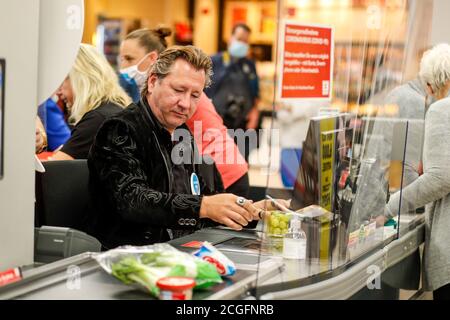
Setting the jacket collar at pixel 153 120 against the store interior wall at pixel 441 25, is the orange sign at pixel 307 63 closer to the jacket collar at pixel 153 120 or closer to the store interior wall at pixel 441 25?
the jacket collar at pixel 153 120

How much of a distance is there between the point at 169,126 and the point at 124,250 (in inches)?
35.9

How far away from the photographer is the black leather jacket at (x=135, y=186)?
2656mm

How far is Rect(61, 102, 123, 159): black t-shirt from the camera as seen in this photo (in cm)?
381

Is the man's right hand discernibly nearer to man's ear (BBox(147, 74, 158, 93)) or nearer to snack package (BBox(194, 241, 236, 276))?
snack package (BBox(194, 241, 236, 276))

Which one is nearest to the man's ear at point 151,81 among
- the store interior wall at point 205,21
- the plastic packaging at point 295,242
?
the plastic packaging at point 295,242

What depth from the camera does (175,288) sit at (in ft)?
6.21

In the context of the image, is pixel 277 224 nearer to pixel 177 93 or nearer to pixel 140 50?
pixel 177 93

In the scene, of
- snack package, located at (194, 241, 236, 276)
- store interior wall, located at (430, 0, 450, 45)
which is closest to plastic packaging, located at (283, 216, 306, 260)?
snack package, located at (194, 241, 236, 276)

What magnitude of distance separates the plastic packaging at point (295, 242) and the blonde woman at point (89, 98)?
164 centimetres

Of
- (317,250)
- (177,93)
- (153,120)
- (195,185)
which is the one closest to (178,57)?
(177,93)

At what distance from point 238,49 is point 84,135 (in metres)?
5.99

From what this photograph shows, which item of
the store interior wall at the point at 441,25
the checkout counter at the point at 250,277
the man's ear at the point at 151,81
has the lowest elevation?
the checkout counter at the point at 250,277

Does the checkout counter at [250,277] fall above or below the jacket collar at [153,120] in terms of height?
below

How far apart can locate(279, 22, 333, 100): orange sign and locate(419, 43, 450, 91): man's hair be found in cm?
94
